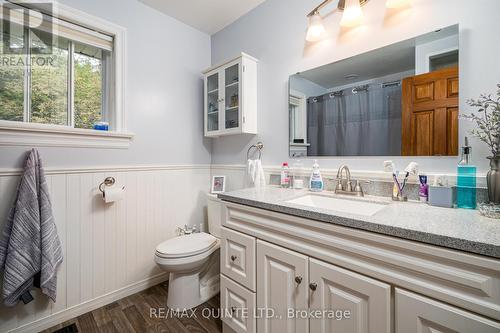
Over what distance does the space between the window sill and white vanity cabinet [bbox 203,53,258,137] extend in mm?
739

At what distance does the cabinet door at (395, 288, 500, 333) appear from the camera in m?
0.61

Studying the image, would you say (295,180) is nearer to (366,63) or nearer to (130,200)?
(366,63)

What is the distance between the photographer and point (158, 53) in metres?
1.97

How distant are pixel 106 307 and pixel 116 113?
4.86 ft

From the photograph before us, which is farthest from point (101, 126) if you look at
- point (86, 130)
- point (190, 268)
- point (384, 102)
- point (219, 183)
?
point (384, 102)

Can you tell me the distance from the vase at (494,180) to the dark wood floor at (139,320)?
1.63m

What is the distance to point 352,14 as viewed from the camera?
1.34 metres

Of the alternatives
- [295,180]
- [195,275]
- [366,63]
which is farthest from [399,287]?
[195,275]

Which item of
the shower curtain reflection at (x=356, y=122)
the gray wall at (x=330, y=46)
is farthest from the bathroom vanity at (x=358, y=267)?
the gray wall at (x=330, y=46)

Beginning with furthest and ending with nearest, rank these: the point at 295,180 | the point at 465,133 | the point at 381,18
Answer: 1. the point at 295,180
2. the point at 381,18
3. the point at 465,133

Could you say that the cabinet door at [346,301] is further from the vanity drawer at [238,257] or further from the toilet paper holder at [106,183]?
the toilet paper holder at [106,183]

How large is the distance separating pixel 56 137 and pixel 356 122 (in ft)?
6.51

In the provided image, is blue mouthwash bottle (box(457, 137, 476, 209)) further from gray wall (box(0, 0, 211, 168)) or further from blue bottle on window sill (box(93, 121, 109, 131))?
blue bottle on window sill (box(93, 121, 109, 131))

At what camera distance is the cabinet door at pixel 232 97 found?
190cm
